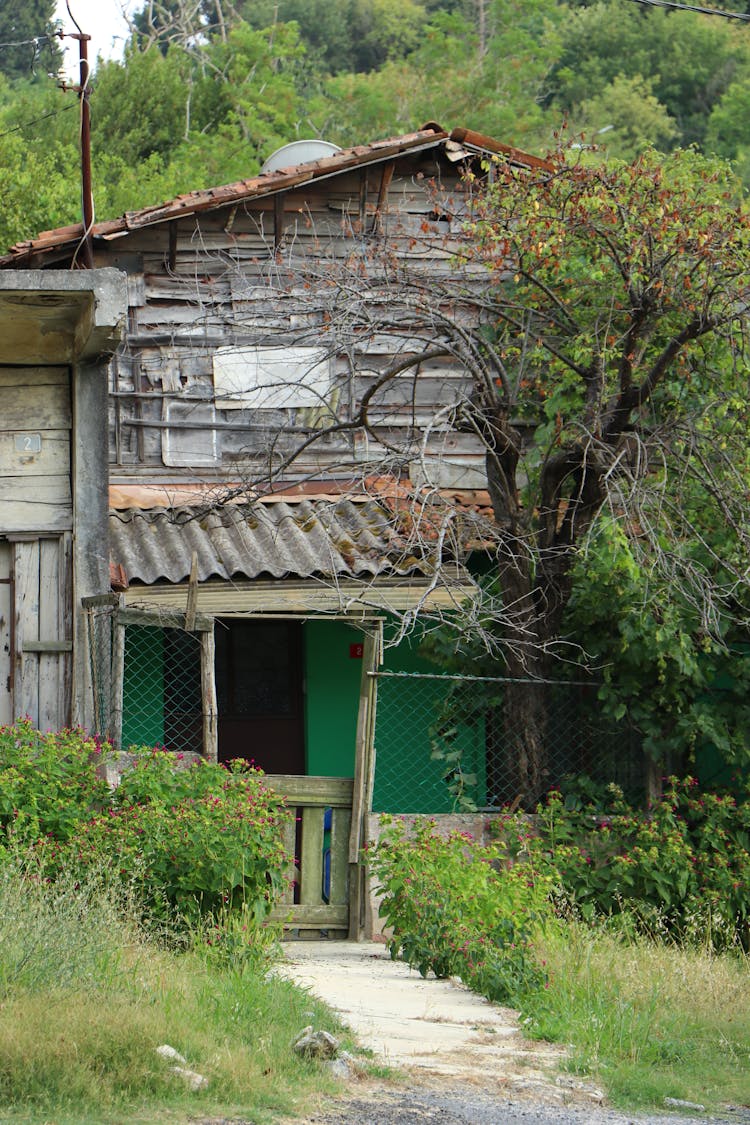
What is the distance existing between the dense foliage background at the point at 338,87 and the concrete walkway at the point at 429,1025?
56.8ft

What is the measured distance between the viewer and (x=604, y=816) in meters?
9.75

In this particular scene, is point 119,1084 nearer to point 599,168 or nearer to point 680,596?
point 680,596

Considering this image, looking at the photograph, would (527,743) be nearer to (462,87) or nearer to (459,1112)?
(459,1112)

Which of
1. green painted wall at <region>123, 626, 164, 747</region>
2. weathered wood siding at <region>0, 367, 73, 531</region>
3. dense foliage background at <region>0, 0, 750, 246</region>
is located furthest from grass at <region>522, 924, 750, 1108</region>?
dense foliage background at <region>0, 0, 750, 246</region>

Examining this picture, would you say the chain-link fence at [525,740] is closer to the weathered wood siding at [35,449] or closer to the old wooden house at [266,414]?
the old wooden house at [266,414]

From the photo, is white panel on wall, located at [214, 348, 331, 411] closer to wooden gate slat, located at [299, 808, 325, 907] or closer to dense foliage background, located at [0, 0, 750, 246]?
wooden gate slat, located at [299, 808, 325, 907]

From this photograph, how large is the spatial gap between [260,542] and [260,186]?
378 cm

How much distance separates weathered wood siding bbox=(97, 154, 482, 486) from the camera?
45.2 ft

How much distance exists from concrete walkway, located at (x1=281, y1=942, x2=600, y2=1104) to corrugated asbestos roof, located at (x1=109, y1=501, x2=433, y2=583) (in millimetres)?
3561

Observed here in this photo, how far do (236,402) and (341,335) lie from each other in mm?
3875

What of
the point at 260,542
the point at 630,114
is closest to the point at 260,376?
the point at 260,542

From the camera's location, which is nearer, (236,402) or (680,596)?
(680,596)

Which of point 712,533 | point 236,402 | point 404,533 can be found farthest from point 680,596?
point 236,402

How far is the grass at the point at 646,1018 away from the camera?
592 cm
